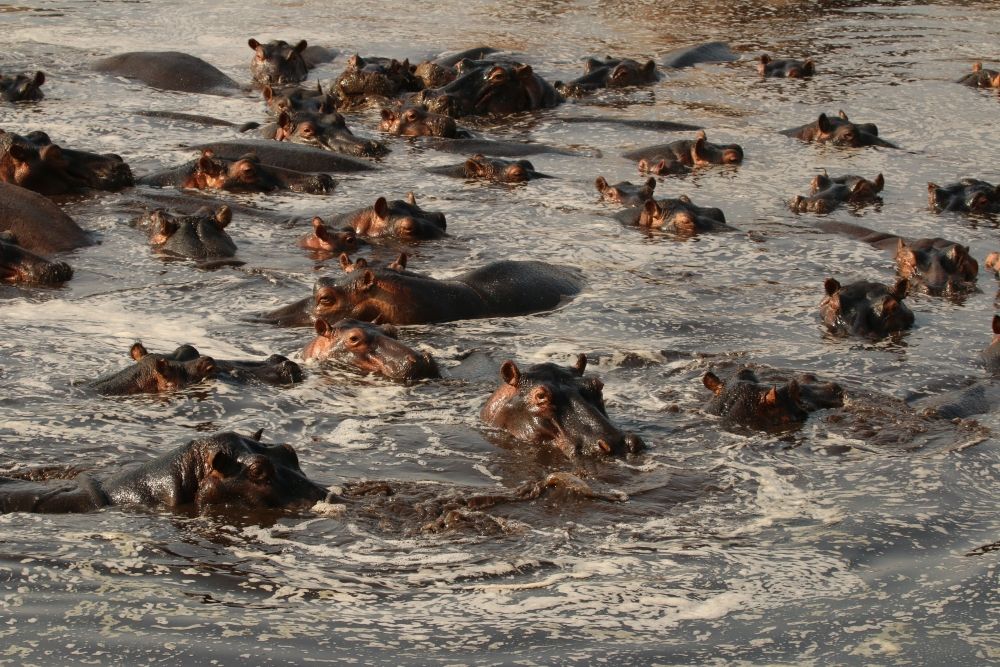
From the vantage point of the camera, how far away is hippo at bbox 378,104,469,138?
43.5 ft

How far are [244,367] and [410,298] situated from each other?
128 cm

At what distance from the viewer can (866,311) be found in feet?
28.4

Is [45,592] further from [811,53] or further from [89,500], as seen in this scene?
[811,53]

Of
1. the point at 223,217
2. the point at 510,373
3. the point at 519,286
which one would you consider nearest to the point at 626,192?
the point at 519,286

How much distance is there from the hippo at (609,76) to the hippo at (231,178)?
4.35 meters

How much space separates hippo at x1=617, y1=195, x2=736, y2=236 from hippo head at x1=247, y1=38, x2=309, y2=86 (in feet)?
18.8

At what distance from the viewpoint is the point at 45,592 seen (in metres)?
5.07

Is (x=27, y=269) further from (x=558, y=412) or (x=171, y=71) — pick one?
(x=171, y=71)

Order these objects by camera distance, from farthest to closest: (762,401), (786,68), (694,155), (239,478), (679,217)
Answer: (786,68) → (694,155) → (679,217) → (762,401) → (239,478)

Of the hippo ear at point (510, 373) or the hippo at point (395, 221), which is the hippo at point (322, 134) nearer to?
the hippo at point (395, 221)

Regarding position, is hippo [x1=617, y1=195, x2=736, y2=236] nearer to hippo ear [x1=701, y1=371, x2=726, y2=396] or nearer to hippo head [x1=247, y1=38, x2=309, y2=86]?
hippo ear [x1=701, y1=371, x2=726, y2=396]

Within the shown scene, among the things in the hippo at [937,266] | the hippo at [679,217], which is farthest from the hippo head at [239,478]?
the hippo at [679,217]

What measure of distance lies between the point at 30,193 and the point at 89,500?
4860 millimetres

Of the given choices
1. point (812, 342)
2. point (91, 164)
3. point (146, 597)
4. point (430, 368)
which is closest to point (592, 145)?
point (91, 164)
